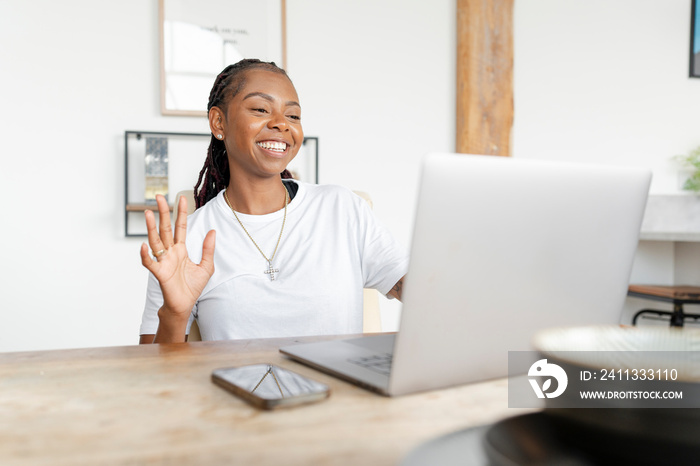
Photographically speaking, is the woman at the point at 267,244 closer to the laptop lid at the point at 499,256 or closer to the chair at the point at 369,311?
the chair at the point at 369,311

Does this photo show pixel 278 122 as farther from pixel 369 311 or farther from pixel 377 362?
pixel 377 362

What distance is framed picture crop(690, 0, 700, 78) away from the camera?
317 cm

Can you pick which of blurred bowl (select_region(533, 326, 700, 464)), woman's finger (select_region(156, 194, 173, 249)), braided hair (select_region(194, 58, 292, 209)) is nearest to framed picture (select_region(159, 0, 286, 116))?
braided hair (select_region(194, 58, 292, 209))

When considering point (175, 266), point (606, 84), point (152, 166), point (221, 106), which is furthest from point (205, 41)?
point (606, 84)

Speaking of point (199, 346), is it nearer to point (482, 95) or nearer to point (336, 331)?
point (336, 331)

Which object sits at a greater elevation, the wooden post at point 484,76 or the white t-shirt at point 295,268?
the wooden post at point 484,76

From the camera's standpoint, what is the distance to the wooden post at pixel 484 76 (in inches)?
112

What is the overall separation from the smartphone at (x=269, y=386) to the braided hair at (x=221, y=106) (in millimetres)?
993

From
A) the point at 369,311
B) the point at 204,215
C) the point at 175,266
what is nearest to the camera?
the point at 175,266

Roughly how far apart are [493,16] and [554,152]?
80 cm

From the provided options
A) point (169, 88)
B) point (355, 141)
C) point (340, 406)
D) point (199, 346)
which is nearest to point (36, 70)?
point (169, 88)

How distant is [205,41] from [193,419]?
95.3 inches

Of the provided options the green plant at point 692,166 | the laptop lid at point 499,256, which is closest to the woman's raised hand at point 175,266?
the laptop lid at point 499,256

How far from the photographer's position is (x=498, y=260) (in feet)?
1.91
